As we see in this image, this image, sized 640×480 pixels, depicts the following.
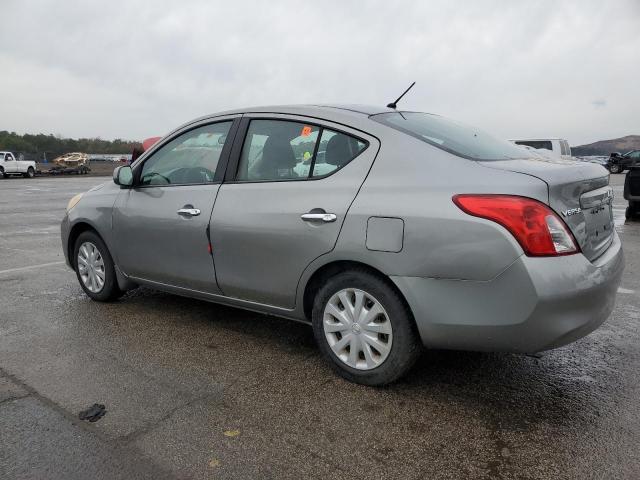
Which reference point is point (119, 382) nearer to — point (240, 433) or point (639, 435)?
point (240, 433)

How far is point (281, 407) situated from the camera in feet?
9.40

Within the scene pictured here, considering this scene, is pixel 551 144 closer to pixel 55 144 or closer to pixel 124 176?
pixel 124 176

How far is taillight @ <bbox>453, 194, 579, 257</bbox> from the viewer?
251 cm

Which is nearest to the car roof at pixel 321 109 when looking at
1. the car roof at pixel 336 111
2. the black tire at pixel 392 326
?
the car roof at pixel 336 111

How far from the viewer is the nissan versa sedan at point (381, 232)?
2564mm

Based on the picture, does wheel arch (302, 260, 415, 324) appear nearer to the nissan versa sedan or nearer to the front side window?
the nissan versa sedan

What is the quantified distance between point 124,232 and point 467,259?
2.87 m

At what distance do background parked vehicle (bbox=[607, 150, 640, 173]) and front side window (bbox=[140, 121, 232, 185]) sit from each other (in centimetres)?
4151

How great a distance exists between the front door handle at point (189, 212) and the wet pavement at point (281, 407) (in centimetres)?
92

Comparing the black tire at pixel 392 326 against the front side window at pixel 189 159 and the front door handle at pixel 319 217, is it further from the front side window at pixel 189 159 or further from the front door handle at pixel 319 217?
the front side window at pixel 189 159

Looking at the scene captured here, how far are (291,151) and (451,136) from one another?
1.01 m

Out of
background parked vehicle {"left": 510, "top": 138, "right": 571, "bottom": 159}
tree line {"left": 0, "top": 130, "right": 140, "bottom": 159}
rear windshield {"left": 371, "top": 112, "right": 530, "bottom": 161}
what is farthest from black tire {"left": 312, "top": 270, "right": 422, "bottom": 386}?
tree line {"left": 0, "top": 130, "right": 140, "bottom": 159}

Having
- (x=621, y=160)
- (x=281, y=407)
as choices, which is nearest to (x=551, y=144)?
(x=281, y=407)

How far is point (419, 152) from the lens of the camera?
2932 mm
